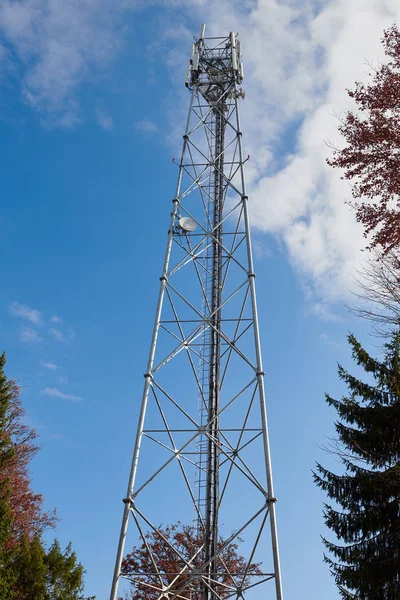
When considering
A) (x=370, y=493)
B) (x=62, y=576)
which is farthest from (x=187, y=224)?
(x=62, y=576)

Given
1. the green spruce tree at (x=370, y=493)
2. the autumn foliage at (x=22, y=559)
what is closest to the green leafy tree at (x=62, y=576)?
the autumn foliage at (x=22, y=559)

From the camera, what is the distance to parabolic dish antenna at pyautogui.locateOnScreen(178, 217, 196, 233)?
43.0 ft

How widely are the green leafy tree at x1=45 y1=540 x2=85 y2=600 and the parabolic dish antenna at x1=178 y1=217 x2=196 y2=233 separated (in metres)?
11.4

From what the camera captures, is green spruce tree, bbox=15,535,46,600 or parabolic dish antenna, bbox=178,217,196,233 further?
green spruce tree, bbox=15,535,46,600

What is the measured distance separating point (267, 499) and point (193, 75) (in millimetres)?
11796

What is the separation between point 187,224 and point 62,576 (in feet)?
38.8

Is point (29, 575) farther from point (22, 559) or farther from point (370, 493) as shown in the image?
point (370, 493)

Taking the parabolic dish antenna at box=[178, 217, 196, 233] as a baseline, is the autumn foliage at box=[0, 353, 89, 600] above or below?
below

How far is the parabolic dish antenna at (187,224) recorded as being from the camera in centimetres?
1312

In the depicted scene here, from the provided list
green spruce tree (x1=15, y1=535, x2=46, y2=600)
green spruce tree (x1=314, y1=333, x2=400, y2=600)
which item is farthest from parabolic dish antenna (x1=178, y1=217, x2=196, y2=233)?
green spruce tree (x1=15, y1=535, x2=46, y2=600)

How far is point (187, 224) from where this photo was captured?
13.2 m

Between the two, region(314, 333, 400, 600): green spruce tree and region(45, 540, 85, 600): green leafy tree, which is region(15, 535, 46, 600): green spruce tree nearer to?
region(45, 540, 85, 600): green leafy tree

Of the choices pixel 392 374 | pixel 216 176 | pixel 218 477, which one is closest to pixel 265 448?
pixel 218 477

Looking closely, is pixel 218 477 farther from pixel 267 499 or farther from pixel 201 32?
pixel 201 32
